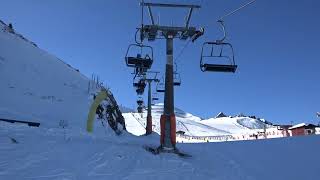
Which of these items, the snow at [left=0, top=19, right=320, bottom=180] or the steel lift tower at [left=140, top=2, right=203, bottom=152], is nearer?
the snow at [left=0, top=19, right=320, bottom=180]

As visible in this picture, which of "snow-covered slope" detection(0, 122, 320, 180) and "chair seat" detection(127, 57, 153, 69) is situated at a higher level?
"chair seat" detection(127, 57, 153, 69)

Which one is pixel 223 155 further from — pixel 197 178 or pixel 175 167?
pixel 197 178

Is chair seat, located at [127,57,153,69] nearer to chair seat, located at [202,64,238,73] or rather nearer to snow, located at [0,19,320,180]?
snow, located at [0,19,320,180]

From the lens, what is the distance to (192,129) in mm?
107312

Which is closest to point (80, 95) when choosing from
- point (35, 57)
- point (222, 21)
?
point (35, 57)

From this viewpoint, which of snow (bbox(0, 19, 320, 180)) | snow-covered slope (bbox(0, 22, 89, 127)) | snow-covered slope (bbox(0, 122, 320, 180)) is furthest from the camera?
snow-covered slope (bbox(0, 22, 89, 127))

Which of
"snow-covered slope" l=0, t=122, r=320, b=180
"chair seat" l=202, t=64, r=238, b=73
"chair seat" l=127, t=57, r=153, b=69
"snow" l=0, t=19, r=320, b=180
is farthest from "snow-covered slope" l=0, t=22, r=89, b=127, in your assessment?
"snow-covered slope" l=0, t=122, r=320, b=180

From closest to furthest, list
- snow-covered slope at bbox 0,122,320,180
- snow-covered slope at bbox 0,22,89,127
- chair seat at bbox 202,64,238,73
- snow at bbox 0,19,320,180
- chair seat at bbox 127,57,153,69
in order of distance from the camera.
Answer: snow-covered slope at bbox 0,122,320,180 < snow at bbox 0,19,320,180 < chair seat at bbox 202,64,238,73 < chair seat at bbox 127,57,153,69 < snow-covered slope at bbox 0,22,89,127

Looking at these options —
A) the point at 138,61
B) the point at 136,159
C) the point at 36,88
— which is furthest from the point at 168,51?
the point at 36,88

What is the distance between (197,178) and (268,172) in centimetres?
335

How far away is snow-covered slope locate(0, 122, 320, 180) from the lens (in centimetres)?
1246

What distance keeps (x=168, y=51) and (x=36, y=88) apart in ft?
82.4

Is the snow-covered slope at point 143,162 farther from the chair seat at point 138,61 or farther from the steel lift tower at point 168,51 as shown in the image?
the chair seat at point 138,61

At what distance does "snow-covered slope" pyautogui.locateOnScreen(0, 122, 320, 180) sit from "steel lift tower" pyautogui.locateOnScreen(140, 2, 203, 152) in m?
1.33
